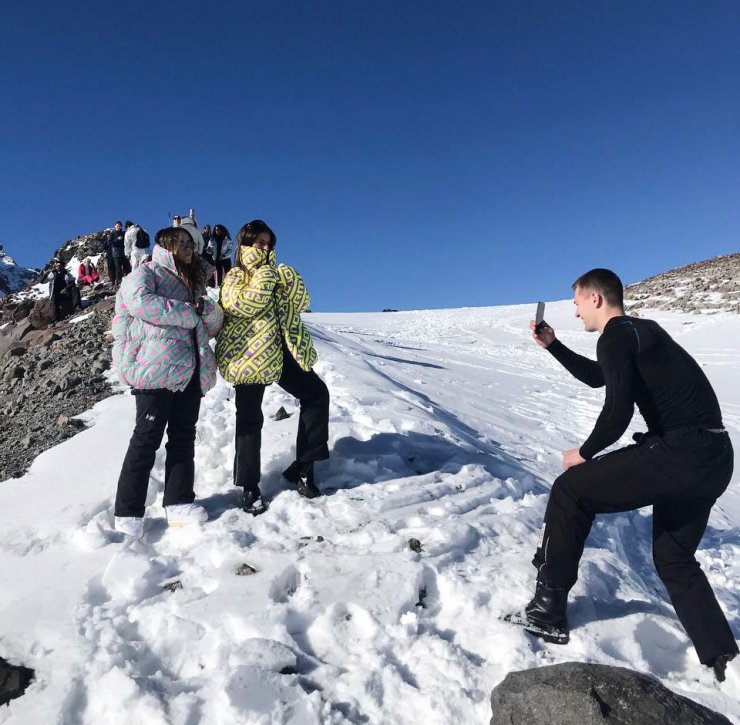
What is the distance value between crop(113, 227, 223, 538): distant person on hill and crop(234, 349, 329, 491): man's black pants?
35 cm

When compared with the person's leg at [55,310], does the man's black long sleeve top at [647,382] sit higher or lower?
lower

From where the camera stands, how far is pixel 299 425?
4512 mm

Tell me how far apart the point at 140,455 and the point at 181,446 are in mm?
356

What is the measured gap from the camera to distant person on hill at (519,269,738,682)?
287 cm

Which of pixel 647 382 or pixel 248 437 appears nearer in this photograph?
pixel 647 382

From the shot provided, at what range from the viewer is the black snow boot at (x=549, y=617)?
2953 mm

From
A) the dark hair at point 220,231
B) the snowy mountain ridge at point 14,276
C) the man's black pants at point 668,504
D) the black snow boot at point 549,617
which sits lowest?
the black snow boot at point 549,617

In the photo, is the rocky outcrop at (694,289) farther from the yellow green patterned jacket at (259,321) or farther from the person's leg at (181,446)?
the person's leg at (181,446)

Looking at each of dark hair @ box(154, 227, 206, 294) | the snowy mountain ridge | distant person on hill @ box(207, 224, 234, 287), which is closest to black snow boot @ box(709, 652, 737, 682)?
A: dark hair @ box(154, 227, 206, 294)

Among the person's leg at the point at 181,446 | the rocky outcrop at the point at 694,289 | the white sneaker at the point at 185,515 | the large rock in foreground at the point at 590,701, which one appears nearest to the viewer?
the large rock in foreground at the point at 590,701

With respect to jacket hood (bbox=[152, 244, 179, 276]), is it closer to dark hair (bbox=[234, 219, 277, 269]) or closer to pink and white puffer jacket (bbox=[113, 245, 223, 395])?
pink and white puffer jacket (bbox=[113, 245, 223, 395])

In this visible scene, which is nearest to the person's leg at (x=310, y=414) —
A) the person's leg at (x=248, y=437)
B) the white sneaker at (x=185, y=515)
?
the person's leg at (x=248, y=437)

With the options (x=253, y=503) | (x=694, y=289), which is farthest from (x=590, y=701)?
(x=694, y=289)

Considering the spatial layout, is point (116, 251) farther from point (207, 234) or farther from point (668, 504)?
point (668, 504)
